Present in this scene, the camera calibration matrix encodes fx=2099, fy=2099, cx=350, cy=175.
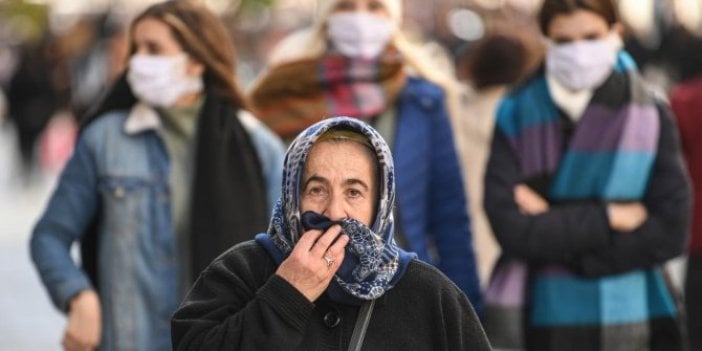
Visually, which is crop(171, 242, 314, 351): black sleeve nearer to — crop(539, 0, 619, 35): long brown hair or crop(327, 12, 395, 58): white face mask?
crop(539, 0, 619, 35): long brown hair

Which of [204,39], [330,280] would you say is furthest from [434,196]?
[330,280]

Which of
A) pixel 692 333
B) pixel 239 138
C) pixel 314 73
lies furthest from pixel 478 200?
pixel 239 138

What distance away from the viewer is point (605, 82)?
285 inches

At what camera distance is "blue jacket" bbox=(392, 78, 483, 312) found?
23.6 ft

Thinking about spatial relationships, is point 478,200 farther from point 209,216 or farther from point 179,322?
point 179,322

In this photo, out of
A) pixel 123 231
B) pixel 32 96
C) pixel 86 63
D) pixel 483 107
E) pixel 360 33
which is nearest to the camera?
pixel 123 231

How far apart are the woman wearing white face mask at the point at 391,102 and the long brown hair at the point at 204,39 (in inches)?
27.1

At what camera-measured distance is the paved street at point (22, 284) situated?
11773mm

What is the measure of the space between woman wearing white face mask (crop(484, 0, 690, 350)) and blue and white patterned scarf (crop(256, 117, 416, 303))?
2.47m

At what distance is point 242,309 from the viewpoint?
4535 mm

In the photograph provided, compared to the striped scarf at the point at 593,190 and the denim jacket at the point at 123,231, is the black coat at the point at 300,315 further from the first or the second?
the striped scarf at the point at 593,190

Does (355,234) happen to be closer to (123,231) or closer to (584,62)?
(123,231)

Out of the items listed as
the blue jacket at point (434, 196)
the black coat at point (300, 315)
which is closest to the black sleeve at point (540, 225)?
the blue jacket at point (434, 196)

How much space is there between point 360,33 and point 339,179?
3120 mm
